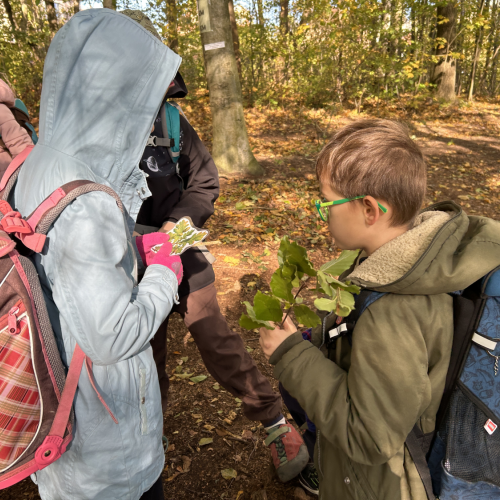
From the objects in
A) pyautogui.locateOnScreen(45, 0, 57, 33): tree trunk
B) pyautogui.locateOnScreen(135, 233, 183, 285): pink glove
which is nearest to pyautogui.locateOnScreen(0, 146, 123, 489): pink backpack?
pyautogui.locateOnScreen(135, 233, 183, 285): pink glove

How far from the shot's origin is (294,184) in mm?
7172

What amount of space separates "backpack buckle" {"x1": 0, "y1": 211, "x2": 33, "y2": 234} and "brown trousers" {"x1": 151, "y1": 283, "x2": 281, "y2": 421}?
4.32 feet

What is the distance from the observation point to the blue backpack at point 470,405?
4.03 feet

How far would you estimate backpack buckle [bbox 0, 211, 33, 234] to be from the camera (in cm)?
113

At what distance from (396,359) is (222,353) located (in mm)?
1384

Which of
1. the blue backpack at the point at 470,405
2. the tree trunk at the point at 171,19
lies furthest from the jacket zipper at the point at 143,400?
the tree trunk at the point at 171,19

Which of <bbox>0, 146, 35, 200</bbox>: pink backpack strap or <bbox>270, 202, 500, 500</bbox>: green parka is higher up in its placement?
<bbox>0, 146, 35, 200</bbox>: pink backpack strap

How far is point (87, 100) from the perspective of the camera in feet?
4.20

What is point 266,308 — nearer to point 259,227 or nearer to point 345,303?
point 345,303

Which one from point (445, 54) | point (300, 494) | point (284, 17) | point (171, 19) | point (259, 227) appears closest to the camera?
point (300, 494)

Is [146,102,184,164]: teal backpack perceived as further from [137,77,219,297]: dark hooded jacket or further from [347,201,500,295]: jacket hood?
[347,201,500,295]: jacket hood

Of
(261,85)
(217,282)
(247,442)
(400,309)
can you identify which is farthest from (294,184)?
(261,85)

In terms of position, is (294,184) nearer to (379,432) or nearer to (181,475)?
(181,475)

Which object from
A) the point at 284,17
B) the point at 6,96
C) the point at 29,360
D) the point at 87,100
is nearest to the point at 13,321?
the point at 29,360
